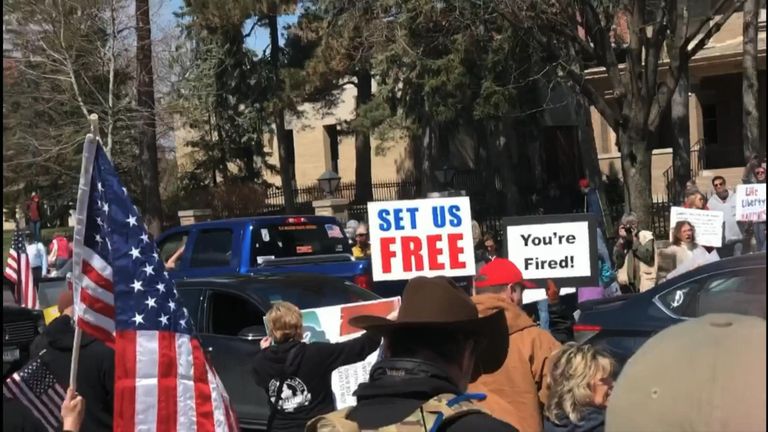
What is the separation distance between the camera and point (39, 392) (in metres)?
5.00

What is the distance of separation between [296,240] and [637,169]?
790cm

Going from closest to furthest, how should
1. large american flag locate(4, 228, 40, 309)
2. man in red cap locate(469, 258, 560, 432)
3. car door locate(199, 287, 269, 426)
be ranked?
1. man in red cap locate(469, 258, 560, 432)
2. car door locate(199, 287, 269, 426)
3. large american flag locate(4, 228, 40, 309)

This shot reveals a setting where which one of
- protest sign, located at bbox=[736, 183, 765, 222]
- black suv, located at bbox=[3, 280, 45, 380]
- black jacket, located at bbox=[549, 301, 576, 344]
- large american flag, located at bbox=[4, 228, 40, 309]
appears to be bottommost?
black jacket, located at bbox=[549, 301, 576, 344]

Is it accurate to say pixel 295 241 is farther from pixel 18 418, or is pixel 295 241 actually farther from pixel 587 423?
pixel 587 423

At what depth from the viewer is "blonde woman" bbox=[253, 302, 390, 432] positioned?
6.11 metres

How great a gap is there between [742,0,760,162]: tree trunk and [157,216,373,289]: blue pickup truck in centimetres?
831

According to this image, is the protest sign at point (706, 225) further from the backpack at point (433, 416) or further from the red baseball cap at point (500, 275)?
the backpack at point (433, 416)

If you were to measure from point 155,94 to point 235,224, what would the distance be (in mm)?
13912

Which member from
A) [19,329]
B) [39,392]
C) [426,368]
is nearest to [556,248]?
[19,329]

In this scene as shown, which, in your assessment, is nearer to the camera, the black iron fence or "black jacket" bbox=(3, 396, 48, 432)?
"black jacket" bbox=(3, 396, 48, 432)

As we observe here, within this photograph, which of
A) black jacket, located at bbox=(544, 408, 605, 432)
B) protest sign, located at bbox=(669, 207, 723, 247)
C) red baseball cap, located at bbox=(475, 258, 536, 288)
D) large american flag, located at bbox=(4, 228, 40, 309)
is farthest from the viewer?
large american flag, located at bbox=(4, 228, 40, 309)

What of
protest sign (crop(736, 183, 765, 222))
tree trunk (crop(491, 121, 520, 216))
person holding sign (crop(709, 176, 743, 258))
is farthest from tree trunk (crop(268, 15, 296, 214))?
protest sign (crop(736, 183, 765, 222))

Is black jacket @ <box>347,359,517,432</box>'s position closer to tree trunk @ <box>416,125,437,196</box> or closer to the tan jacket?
the tan jacket

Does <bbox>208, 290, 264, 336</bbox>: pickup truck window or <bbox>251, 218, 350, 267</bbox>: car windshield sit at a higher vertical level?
<bbox>251, 218, 350, 267</bbox>: car windshield
